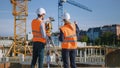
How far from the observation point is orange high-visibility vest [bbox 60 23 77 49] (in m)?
9.31

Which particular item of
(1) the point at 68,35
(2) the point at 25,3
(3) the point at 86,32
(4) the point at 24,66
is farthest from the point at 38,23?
(3) the point at 86,32

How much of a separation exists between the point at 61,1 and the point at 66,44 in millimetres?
98860

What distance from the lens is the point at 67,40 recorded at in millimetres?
9398

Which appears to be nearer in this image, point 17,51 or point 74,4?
point 17,51

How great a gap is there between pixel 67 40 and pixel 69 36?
129 millimetres

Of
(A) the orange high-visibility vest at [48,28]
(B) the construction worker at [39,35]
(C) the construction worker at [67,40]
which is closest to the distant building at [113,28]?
(A) the orange high-visibility vest at [48,28]

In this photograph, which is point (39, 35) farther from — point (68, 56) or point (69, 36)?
point (68, 56)

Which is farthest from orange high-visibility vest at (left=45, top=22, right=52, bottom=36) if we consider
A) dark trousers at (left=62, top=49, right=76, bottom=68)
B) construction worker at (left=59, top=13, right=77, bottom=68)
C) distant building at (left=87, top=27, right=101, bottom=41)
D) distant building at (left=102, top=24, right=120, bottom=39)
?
distant building at (left=87, top=27, right=101, bottom=41)

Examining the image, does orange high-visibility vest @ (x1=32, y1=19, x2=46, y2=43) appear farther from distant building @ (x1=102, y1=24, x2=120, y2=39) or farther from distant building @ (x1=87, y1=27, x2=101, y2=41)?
distant building @ (x1=87, y1=27, x2=101, y2=41)

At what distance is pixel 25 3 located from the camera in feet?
193

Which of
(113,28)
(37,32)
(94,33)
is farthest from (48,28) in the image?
(94,33)

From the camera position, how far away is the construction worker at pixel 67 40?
30.4ft

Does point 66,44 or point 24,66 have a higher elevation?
point 66,44

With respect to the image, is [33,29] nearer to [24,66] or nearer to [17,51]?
[24,66]
